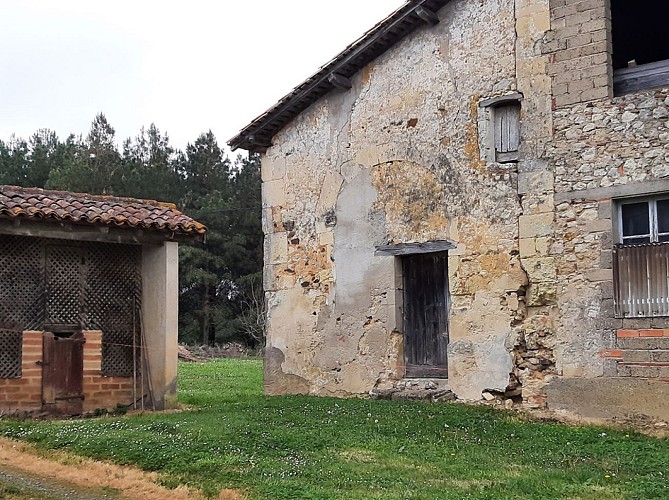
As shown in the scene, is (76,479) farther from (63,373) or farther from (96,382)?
(96,382)

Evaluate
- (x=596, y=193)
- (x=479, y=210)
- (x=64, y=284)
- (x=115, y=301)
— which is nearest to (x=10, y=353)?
(x=64, y=284)

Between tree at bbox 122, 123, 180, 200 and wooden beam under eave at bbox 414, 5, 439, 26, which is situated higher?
tree at bbox 122, 123, 180, 200

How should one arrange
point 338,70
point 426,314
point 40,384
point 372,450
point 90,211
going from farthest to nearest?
point 338,70
point 426,314
point 90,211
point 40,384
point 372,450

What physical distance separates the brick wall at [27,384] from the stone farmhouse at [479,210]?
421 cm

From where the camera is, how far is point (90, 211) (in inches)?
469

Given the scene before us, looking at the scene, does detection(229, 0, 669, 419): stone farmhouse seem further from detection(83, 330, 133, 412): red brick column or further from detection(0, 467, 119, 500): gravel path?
detection(0, 467, 119, 500): gravel path

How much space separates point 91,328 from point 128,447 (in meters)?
3.80

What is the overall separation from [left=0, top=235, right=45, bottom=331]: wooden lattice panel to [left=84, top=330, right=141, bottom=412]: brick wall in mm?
777

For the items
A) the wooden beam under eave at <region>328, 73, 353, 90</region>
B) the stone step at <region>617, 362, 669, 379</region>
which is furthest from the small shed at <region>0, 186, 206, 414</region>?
the stone step at <region>617, 362, 669, 379</region>

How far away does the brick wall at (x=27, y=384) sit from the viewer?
1131 centimetres

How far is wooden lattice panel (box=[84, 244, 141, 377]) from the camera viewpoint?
1228 centimetres

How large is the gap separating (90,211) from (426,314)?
17.2ft

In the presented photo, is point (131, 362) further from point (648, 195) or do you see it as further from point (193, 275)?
point (193, 275)

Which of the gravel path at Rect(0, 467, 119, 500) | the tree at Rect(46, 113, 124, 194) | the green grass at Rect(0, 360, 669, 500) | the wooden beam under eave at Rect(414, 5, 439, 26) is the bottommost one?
the gravel path at Rect(0, 467, 119, 500)
